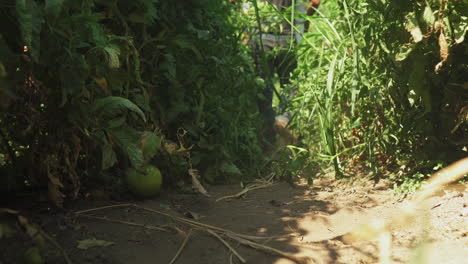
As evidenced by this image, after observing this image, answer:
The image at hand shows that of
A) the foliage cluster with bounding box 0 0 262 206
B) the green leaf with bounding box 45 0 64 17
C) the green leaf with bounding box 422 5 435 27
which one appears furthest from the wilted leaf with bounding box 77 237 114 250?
the green leaf with bounding box 422 5 435 27

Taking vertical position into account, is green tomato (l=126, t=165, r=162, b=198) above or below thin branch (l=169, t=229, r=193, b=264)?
above

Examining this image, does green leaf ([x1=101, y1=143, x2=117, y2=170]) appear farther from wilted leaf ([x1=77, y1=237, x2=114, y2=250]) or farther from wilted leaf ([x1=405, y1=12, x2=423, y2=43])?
wilted leaf ([x1=405, y1=12, x2=423, y2=43])

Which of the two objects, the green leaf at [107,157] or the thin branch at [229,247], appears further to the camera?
the green leaf at [107,157]

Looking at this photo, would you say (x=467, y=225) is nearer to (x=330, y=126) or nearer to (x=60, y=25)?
(x=330, y=126)

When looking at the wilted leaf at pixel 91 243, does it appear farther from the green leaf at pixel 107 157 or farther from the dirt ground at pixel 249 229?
the green leaf at pixel 107 157

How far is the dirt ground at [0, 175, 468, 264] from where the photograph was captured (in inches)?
68.5

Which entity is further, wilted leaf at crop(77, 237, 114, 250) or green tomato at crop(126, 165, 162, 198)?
green tomato at crop(126, 165, 162, 198)

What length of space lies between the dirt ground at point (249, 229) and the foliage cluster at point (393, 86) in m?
0.30

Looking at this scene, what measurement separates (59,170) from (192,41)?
1.12 meters

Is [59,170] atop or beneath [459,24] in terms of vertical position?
Result: beneath

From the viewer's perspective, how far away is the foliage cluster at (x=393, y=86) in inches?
89.6

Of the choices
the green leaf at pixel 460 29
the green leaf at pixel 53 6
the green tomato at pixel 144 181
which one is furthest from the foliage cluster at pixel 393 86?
the green leaf at pixel 53 6

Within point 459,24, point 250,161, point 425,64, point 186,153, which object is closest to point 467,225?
point 425,64

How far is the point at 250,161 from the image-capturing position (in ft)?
11.3
